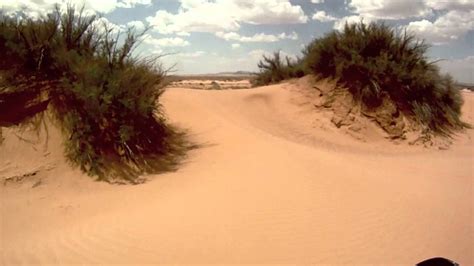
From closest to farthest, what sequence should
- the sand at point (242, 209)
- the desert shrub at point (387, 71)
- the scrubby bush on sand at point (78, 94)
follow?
the sand at point (242, 209) < the scrubby bush on sand at point (78, 94) < the desert shrub at point (387, 71)

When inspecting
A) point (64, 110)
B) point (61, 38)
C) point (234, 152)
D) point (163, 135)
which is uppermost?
point (61, 38)

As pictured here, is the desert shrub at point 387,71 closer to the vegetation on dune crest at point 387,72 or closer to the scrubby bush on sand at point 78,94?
the vegetation on dune crest at point 387,72

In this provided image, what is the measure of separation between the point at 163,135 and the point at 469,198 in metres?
6.17

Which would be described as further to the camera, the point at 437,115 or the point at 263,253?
the point at 437,115

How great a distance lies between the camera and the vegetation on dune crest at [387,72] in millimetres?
13180

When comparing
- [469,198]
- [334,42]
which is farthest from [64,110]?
[334,42]

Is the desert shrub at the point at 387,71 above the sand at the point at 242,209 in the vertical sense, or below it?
below

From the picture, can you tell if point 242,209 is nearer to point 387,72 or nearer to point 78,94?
point 78,94

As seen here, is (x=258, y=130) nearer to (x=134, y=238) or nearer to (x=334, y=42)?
(x=334, y=42)

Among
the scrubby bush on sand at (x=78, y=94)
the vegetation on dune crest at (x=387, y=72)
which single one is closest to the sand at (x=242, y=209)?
the scrubby bush on sand at (x=78, y=94)

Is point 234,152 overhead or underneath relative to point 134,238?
underneath

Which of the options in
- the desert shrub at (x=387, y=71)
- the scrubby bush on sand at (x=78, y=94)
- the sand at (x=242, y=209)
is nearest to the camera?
the sand at (x=242, y=209)

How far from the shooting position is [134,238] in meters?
5.53

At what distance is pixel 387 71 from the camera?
13.2 meters
